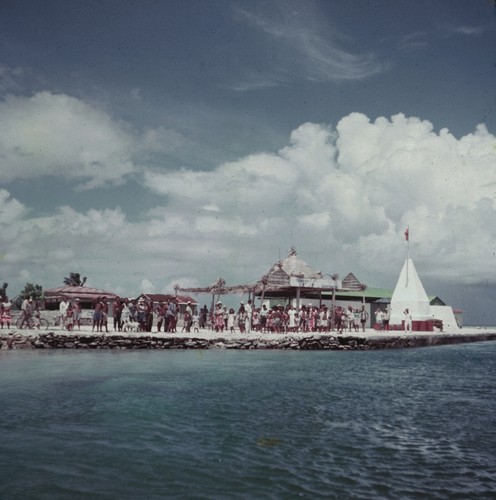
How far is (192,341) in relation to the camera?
2231 cm

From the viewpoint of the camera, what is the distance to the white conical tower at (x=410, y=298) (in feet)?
125

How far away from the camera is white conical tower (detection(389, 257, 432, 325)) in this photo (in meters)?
38.1

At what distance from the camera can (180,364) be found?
17.1 metres

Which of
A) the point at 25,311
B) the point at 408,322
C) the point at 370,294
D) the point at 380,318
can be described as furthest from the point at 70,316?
the point at 370,294

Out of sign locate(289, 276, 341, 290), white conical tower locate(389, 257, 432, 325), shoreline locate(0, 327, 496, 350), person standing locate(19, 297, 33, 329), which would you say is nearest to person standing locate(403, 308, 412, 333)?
white conical tower locate(389, 257, 432, 325)

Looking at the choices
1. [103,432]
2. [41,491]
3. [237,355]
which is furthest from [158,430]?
[237,355]

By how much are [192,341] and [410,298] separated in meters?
21.9

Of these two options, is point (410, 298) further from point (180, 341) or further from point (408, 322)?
point (180, 341)

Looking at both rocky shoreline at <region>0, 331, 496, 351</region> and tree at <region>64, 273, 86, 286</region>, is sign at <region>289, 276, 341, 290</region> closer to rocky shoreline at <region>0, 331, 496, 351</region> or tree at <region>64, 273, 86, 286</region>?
rocky shoreline at <region>0, 331, 496, 351</region>

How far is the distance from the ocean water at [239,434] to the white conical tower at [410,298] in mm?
22874

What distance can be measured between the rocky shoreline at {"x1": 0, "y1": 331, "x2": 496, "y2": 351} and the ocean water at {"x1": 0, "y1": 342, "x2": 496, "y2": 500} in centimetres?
459

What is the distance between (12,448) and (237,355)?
44.6 feet

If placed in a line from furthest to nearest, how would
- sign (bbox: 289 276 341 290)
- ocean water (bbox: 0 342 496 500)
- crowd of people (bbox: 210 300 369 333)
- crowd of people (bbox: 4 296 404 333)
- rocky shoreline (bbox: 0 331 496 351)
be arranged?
sign (bbox: 289 276 341 290) → crowd of people (bbox: 210 300 369 333) → crowd of people (bbox: 4 296 404 333) → rocky shoreline (bbox: 0 331 496 351) → ocean water (bbox: 0 342 496 500)

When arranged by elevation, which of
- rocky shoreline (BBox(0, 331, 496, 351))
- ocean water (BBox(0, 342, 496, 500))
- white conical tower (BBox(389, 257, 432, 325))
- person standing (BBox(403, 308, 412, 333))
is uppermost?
white conical tower (BBox(389, 257, 432, 325))
